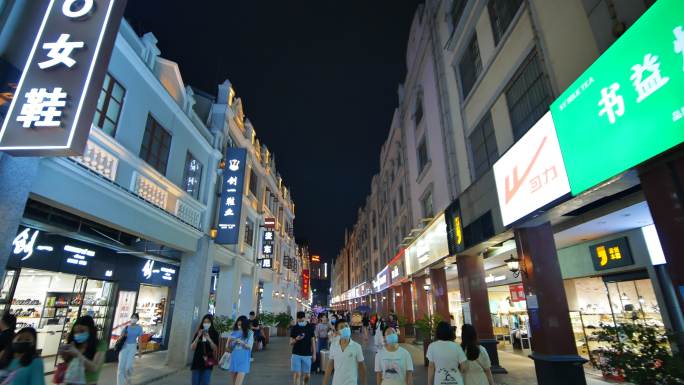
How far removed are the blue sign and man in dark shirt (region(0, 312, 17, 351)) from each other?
10119 mm

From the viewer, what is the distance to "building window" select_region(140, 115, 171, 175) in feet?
37.4

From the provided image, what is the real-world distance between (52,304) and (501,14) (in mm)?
18013

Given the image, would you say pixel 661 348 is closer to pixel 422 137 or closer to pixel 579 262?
pixel 579 262

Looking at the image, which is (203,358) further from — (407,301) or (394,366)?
(407,301)

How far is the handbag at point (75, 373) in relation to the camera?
412 cm

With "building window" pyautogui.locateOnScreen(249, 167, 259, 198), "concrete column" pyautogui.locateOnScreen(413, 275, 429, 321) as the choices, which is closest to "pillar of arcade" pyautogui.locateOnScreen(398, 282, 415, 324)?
"concrete column" pyautogui.locateOnScreen(413, 275, 429, 321)

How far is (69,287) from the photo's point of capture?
1174cm

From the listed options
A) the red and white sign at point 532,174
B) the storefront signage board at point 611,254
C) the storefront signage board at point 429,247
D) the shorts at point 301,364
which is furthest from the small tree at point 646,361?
the storefront signage board at point 429,247

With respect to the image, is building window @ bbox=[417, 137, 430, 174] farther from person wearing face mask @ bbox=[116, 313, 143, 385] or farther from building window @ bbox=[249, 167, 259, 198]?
person wearing face mask @ bbox=[116, 313, 143, 385]

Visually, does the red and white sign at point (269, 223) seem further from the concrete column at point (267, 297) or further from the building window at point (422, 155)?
the building window at point (422, 155)

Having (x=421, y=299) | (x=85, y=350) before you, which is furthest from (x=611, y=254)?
(x=85, y=350)

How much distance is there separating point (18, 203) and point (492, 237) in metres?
11.5

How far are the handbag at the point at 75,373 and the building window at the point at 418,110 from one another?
1954 centimetres

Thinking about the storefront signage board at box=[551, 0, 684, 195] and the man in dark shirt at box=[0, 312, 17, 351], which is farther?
the man in dark shirt at box=[0, 312, 17, 351]
